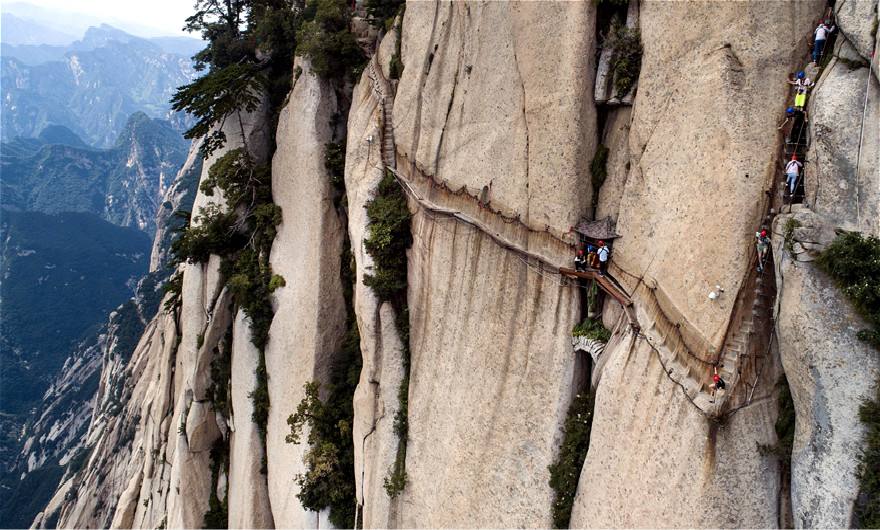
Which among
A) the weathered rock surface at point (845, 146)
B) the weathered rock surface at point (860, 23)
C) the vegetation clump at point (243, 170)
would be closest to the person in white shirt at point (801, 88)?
the weathered rock surface at point (845, 146)

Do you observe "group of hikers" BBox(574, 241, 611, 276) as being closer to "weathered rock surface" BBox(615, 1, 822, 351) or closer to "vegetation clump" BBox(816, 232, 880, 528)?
"weathered rock surface" BBox(615, 1, 822, 351)

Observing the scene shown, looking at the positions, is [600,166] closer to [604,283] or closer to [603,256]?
[603,256]

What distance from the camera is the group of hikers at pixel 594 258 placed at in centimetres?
1724

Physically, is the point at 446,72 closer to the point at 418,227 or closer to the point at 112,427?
the point at 418,227

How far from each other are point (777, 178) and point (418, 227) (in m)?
14.9

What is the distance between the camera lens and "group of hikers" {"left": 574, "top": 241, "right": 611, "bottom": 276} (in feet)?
56.6

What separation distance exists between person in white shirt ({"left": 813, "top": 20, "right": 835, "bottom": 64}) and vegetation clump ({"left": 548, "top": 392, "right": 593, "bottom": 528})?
40.0ft

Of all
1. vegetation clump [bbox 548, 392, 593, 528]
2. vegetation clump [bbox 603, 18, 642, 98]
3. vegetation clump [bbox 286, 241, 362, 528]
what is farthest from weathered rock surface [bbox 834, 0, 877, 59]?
vegetation clump [bbox 286, 241, 362, 528]

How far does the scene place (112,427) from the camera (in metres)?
55.0

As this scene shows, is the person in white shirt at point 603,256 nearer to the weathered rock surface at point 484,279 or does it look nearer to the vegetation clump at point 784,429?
the weathered rock surface at point 484,279

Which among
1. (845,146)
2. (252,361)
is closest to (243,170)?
(252,361)

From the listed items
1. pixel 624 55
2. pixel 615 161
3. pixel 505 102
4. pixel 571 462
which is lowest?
pixel 571 462

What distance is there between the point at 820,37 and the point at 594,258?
8.66 m

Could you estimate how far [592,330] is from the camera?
17531mm
